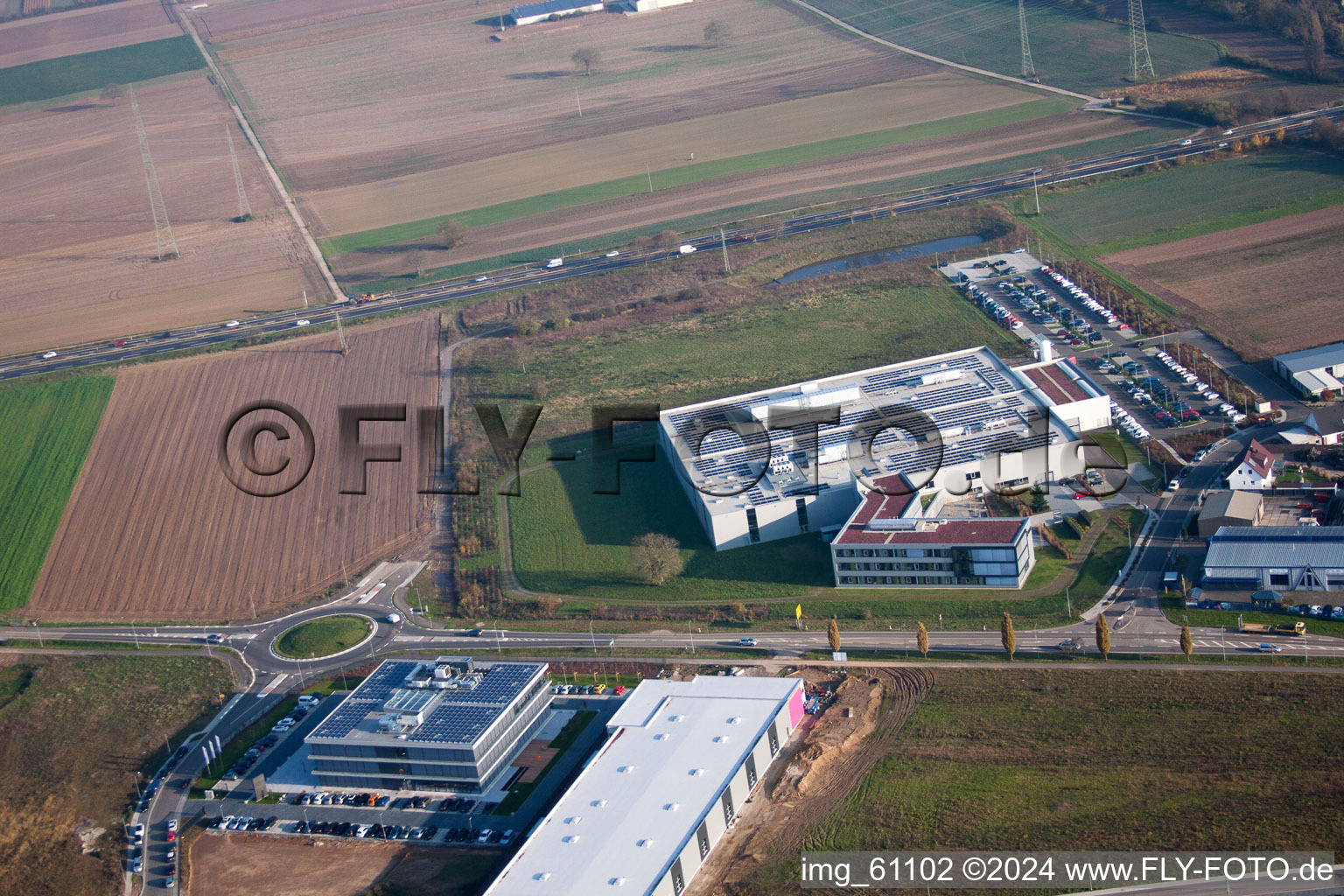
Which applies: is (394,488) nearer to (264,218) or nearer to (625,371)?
(625,371)

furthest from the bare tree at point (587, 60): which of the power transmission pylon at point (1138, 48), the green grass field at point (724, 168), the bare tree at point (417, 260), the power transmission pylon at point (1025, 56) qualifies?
the power transmission pylon at point (1138, 48)

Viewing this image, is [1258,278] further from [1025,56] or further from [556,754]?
[556,754]

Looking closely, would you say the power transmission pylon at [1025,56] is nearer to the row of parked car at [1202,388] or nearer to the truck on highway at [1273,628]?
the row of parked car at [1202,388]

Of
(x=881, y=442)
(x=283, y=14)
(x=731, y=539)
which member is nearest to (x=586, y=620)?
(x=731, y=539)

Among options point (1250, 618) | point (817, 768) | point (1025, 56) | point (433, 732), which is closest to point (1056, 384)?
point (1250, 618)

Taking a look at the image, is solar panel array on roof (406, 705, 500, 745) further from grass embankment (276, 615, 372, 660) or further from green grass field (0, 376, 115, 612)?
green grass field (0, 376, 115, 612)

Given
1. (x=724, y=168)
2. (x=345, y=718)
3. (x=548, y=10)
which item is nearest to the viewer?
(x=345, y=718)
